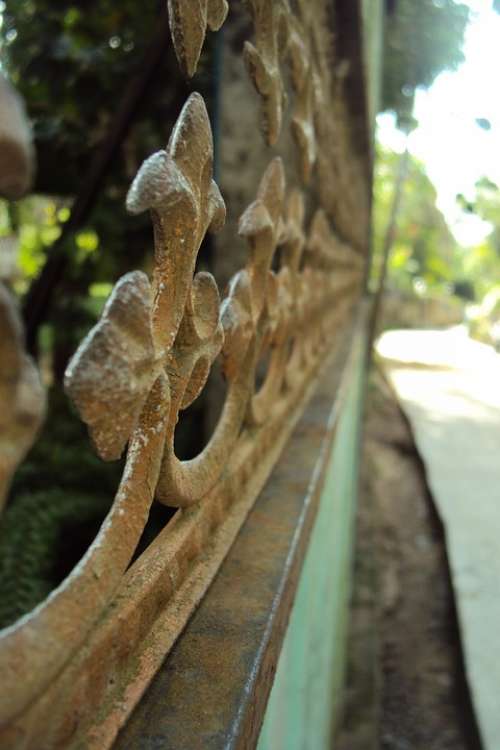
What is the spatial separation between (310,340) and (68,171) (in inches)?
80.9

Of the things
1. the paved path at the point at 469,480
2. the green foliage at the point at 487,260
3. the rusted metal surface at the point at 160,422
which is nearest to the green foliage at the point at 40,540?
the rusted metal surface at the point at 160,422

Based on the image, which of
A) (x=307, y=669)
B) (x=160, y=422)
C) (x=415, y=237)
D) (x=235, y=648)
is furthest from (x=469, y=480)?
(x=415, y=237)

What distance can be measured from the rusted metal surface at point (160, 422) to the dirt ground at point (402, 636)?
1.71 meters

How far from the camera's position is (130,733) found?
2.00 feet

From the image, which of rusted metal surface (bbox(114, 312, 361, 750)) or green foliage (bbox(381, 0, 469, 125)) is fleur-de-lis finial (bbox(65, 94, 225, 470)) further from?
Result: green foliage (bbox(381, 0, 469, 125))

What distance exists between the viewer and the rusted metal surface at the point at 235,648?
63 cm

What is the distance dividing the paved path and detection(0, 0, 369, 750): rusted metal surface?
1.54 m

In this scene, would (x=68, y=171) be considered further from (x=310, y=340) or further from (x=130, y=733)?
(x=130, y=733)

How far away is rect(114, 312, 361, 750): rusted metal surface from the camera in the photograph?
626mm

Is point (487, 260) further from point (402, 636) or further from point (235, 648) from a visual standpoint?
point (235, 648)

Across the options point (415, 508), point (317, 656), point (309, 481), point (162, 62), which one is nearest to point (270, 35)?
point (309, 481)

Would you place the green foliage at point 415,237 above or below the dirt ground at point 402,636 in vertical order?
above

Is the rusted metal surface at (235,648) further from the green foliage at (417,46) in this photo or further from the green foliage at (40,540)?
the green foliage at (417,46)

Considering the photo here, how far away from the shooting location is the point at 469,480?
4680 mm
